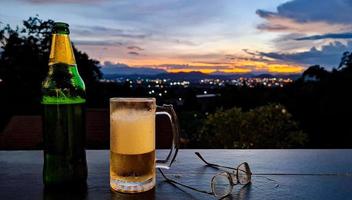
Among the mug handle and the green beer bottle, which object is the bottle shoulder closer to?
the green beer bottle

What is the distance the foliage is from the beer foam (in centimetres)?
312

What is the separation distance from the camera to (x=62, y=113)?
0.74m

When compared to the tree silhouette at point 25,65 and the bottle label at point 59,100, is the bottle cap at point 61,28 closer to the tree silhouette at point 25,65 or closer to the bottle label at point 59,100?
the bottle label at point 59,100

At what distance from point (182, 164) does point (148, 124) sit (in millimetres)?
293

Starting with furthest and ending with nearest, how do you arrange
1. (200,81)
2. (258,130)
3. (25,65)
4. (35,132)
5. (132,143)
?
(200,81)
(25,65)
(258,130)
(35,132)
(132,143)

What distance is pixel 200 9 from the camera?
486 cm

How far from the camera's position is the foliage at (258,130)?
3785 millimetres

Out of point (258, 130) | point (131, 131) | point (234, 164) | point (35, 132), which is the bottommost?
point (258, 130)

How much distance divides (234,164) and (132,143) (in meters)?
0.38

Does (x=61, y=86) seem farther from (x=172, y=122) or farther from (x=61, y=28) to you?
(x=172, y=122)

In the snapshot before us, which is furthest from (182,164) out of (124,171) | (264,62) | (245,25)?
(264,62)

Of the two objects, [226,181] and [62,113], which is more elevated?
[62,113]

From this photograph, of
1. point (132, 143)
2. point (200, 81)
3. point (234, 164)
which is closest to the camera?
point (132, 143)

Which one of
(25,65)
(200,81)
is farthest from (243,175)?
(200,81)
